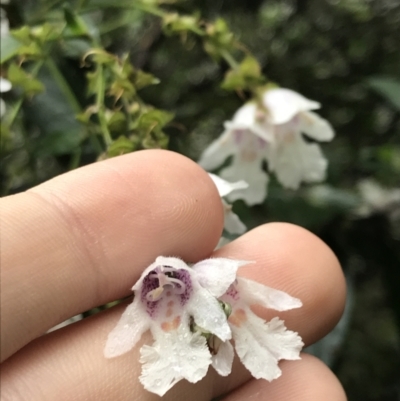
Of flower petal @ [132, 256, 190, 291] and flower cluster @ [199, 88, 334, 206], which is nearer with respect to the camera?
flower petal @ [132, 256, 190, 291]

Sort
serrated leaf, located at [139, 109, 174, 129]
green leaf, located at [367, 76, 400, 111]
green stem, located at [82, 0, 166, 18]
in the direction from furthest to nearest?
green leaf, located at [367, 76, 400, 111]
green stem, located at [82, 0, 166, 18]
serrated leaf, located at [139, 109, 174, 129]

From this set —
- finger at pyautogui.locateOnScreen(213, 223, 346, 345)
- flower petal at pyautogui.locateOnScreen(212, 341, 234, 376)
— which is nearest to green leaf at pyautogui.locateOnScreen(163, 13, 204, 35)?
finger at pyautogui.locateOnScreen(213, 223, 346, 345)

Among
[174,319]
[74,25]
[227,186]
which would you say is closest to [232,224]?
[227,186]

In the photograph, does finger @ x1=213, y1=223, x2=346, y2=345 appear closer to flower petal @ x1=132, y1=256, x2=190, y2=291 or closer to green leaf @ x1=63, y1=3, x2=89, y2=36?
flower petal @ x1=132, y1=256, x2=190, y2=291

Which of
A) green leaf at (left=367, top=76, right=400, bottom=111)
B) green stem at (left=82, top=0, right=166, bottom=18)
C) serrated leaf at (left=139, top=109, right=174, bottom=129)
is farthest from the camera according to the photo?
green leaf at (left=367, top=76, right=400, bottom=111)

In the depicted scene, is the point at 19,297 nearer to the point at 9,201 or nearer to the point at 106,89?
the point at 9,201

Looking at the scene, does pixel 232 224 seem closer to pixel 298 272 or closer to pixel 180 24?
pixel 298 272

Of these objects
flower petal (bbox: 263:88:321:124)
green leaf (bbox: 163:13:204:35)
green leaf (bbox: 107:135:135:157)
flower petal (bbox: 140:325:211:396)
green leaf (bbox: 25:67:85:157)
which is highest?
green leaf (bbox: 163:13:204:35)
